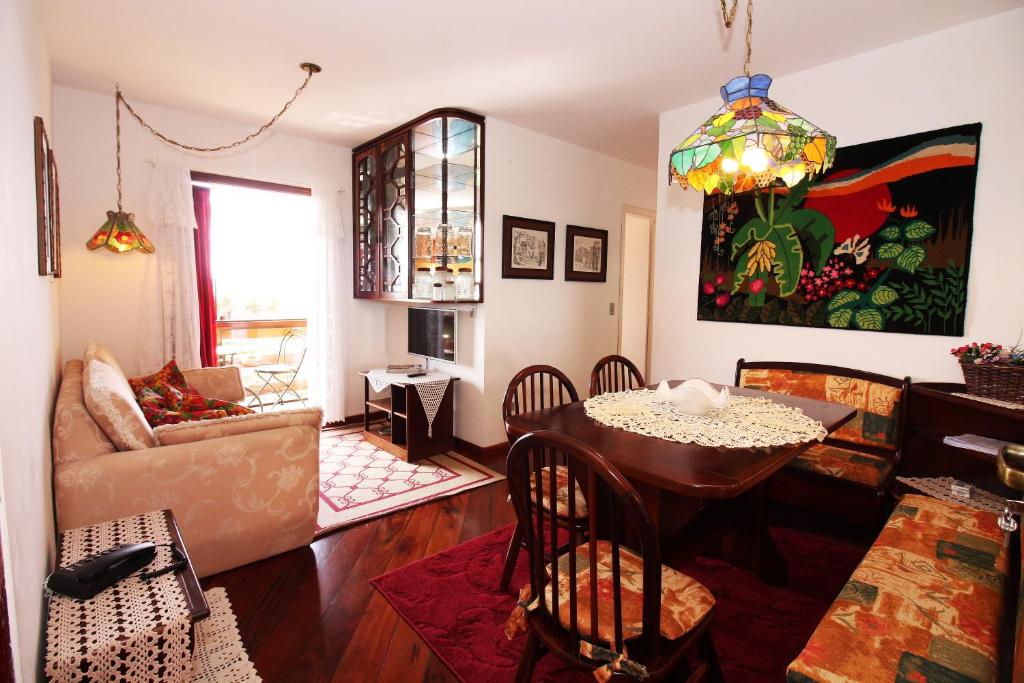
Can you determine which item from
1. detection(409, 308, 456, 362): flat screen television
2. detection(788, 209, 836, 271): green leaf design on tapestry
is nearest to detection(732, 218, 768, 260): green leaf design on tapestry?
detection(788, 209, 836, 271): green leaf design on tapestry

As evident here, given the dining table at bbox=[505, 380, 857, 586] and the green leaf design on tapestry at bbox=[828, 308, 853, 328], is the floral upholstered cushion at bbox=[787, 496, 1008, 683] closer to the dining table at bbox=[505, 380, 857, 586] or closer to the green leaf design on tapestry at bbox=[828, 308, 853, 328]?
the dining table at bbox=[505, 380, 857, 586]

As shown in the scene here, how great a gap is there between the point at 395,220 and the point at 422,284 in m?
0.67

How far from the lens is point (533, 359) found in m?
4.18

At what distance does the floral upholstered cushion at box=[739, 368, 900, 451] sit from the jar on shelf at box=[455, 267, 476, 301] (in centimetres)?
203

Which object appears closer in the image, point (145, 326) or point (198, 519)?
point (198, 519)

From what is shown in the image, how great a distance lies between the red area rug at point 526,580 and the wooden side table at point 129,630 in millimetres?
828

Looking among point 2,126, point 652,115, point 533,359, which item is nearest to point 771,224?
point 652,115

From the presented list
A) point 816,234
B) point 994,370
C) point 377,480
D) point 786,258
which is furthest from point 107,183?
point 994,370

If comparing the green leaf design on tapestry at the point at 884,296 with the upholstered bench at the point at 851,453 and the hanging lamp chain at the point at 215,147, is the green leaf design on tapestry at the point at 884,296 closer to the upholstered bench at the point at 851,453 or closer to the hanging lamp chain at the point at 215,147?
the upholstered bench at the point at 851,453

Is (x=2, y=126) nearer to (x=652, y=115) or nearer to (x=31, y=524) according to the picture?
(x=31, y=524)

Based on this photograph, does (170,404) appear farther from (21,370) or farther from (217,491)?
(21,370)

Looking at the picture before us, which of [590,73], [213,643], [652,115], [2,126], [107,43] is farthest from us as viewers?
[652,115]

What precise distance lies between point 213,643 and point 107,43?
315 centimetres

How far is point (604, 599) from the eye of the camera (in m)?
1.31
